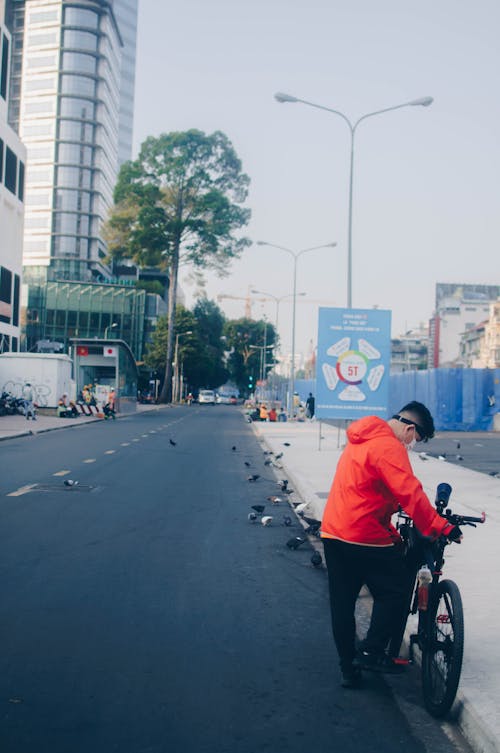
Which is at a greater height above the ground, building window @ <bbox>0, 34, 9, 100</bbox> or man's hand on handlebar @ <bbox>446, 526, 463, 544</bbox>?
building window @ <bbox>0, 34, 9, 100</bbox>

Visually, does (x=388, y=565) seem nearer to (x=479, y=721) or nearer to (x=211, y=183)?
(x=479, y=721)

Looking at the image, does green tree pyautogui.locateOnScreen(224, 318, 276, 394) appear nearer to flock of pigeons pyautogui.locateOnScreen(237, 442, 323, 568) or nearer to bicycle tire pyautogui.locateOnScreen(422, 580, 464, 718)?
flock of pigeons pyautogui.locateOnScreen(237, 442, 323, 568)

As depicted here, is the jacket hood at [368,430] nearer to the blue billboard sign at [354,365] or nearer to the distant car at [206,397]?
the blue billboard sign at [354,365]

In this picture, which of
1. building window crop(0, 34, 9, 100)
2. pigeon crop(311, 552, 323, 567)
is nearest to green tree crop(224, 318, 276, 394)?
building window crop(0, 34, 9, 100)

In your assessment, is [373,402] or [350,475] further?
[373,402]

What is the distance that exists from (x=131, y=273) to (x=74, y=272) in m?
18.7

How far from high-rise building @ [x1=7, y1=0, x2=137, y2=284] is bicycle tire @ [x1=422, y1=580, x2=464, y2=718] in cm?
10160

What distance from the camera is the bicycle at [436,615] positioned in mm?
4332

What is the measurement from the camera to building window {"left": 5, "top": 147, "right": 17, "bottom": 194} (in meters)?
50.2

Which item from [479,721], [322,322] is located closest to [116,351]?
[322,322]

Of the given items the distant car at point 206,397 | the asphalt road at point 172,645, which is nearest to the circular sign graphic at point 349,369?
the asphalt road at point 172,645

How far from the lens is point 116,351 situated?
43750 millimetres

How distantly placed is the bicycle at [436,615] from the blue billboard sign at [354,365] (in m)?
15.0

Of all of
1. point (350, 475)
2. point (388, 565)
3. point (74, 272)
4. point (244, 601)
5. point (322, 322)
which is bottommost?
point (244, 601)
